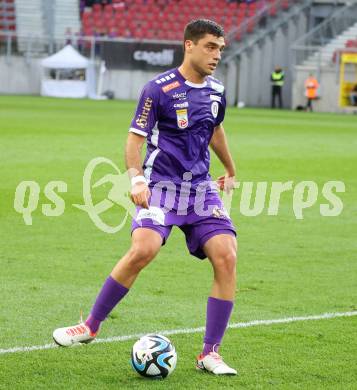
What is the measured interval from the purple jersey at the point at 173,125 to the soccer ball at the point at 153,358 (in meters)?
0.90

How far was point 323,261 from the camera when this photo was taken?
970 centimetres

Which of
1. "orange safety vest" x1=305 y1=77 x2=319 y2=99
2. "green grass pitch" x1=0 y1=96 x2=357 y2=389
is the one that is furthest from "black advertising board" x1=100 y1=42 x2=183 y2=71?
"green grass pitch" x1=0 y1=96 x2=357 y2=389

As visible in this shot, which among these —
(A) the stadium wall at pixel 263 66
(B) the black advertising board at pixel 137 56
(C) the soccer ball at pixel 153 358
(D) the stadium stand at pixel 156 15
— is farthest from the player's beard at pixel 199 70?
(D) the stadium stand at pixel 156 15

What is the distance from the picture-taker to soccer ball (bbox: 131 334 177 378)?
580 cm

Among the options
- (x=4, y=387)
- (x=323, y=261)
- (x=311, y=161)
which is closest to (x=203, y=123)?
(x=4, y=387)

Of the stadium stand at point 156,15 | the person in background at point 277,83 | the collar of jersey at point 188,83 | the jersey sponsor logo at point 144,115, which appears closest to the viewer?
the jersey sponsor logo at point 144,115

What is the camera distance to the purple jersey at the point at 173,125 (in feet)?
19.9

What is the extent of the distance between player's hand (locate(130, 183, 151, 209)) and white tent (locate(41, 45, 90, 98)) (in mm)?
36036

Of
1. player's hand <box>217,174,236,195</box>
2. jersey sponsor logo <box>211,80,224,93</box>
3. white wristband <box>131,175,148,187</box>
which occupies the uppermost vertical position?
jersey sponsor logo <box>211,80,224,93</box>

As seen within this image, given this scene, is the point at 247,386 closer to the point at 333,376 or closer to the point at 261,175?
the point at 333,376

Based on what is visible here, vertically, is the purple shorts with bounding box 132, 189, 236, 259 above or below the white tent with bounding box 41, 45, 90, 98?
above

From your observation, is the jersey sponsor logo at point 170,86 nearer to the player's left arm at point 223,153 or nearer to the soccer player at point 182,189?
the soccer player at point 182,189

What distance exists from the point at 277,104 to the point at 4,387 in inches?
1536

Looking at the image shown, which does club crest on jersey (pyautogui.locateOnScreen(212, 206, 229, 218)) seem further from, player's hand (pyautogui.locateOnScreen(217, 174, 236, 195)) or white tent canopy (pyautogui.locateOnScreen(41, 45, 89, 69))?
white tent canopy (pyautogui.locateOnScreen(41, 45, 89, 69))
